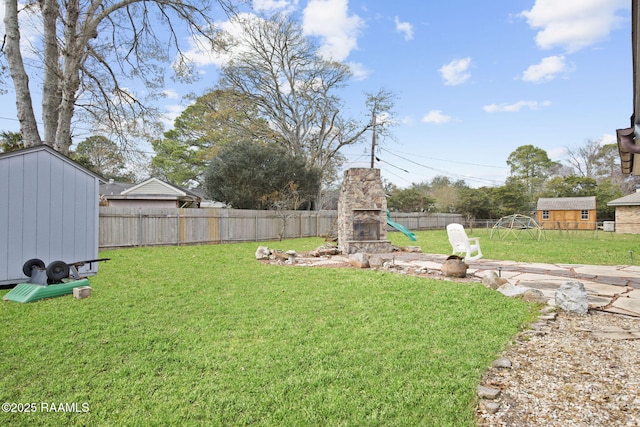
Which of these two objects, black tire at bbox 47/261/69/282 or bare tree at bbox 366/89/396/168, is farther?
bare tree at bbox 366/89/396/168

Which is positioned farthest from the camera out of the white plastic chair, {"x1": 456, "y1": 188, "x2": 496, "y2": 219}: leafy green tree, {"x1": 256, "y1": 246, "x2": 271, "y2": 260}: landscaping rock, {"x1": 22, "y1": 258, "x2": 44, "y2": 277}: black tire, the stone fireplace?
{"x1": 456, "y1": 188, "x2": 496, "y2": 219}: leafy green tree

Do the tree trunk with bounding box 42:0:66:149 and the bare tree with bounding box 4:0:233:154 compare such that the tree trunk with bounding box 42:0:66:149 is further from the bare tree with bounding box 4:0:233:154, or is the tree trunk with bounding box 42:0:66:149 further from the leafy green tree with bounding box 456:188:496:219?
the leafy green tree with bounding box 456:188:496:219

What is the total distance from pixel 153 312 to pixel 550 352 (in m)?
4.06

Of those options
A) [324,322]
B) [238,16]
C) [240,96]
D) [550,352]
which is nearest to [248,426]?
[324,322]

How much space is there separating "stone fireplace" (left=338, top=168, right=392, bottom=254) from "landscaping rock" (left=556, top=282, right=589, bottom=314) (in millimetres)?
6551

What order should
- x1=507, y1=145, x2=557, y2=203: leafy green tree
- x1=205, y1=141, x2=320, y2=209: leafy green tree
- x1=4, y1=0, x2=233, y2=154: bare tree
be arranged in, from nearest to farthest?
x1=4, y1=0, x2=233, y2=154: bare tree
x1=205, y1=141, x2=320, y2=209: leafy green tree
x1=507, y1=145, x2=557, y2=203: leafy green tree

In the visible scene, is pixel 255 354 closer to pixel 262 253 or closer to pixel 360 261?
pixel 360 261

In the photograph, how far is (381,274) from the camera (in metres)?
6.44

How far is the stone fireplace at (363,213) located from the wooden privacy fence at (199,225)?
5.58 meters

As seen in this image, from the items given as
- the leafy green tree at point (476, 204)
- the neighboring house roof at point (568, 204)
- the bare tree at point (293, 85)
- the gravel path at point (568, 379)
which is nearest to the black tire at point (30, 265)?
the gravel path at point (568, 379)

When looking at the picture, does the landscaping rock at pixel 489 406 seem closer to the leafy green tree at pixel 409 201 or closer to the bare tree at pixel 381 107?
the bare tree at pixel 381 107

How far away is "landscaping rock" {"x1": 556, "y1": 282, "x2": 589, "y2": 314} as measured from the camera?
394 cm

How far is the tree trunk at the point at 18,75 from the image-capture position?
6.20 meters

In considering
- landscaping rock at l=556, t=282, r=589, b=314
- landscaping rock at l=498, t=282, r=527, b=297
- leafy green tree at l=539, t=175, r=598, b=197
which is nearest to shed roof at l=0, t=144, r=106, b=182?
landscaping rock at l=498, t=282, r=527, b=297
